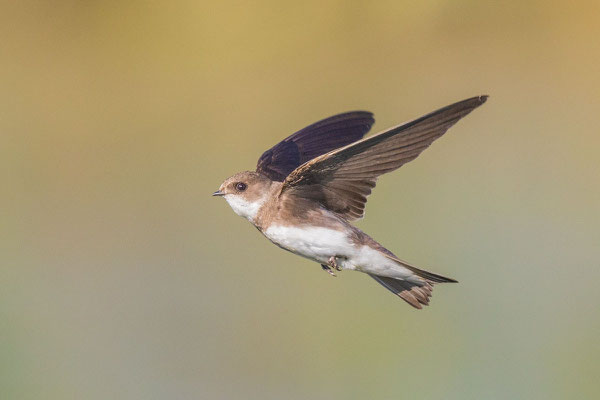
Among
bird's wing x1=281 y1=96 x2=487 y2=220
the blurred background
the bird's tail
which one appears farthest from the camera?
the blurred background

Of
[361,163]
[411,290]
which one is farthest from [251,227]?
[361,163]

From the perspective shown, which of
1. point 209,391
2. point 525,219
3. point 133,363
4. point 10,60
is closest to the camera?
point 209,391

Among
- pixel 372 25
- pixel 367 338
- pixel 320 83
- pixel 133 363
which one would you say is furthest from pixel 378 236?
pixel 372 25

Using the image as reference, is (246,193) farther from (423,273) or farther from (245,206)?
(423,273)

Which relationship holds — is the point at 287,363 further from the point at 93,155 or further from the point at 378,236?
the point at 93,155

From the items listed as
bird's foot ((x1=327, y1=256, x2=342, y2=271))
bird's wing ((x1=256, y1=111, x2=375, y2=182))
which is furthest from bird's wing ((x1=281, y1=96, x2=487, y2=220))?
bird's wing ((x1=256, y1=111, x2=375, y2=182))

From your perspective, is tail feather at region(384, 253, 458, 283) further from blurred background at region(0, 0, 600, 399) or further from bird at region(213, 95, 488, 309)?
blurred background at region(0, 0, 600, 399)
